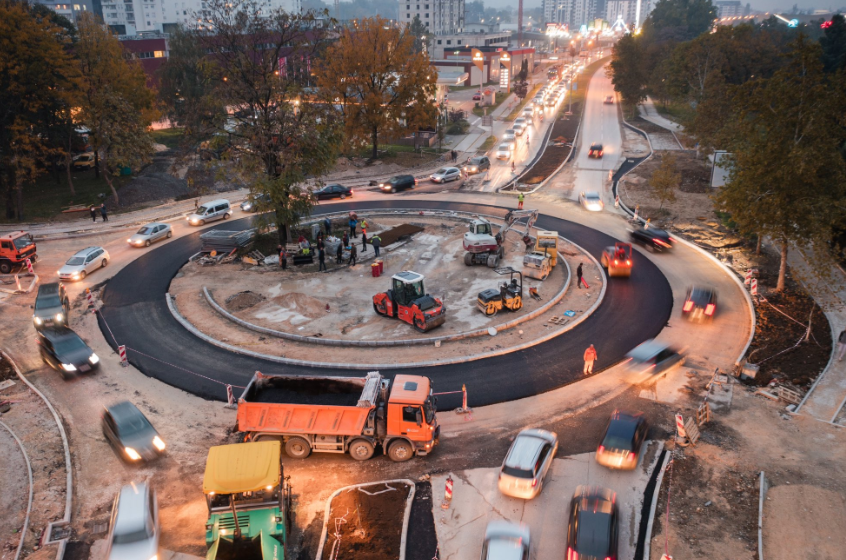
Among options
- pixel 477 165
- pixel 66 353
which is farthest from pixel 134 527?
pixel 477 165

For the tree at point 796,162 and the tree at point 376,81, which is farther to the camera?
the tree at point 376,81

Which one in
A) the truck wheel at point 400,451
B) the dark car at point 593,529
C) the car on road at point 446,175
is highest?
the car on road at point 446,175

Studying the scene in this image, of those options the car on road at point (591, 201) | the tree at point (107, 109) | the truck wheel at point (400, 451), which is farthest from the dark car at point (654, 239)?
the tree at point (107, 109)

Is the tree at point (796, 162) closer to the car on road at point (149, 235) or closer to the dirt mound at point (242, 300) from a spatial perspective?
the dirt mound at point (242, 300)

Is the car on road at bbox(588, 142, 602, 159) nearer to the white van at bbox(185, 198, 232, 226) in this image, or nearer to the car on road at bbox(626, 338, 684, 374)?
the white van at bbox(185, 198, 232, 226)

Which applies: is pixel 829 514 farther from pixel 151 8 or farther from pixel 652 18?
pixel 151 8

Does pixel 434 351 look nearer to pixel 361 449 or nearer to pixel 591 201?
pixel 361 449

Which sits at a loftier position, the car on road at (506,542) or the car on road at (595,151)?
the car on road at (595,151)
